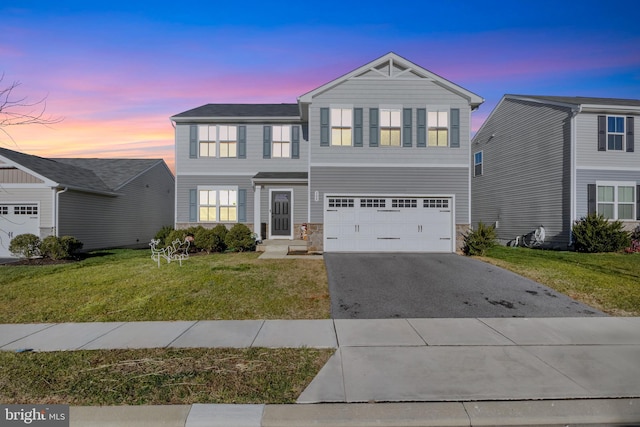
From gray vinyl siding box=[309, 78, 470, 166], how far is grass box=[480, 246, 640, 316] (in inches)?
183

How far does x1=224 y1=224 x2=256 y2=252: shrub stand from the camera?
16.6m

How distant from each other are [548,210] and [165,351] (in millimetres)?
19373

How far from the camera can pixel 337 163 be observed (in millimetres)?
15797

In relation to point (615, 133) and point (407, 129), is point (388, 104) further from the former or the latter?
point (615, 133)

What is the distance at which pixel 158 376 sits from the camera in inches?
192

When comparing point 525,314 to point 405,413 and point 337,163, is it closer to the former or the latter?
point 405,413

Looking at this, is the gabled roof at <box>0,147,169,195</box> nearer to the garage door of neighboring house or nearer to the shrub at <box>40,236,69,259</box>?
the garage door of neighboring house

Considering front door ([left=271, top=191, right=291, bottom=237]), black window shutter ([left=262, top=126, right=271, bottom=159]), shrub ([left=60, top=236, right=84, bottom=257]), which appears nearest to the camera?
shrub ([left=60, top=236, right=84, bottom=257])

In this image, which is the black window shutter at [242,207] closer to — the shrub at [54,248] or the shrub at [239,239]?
the shrub at [239,239]

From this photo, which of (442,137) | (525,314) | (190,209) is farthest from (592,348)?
(190,209)

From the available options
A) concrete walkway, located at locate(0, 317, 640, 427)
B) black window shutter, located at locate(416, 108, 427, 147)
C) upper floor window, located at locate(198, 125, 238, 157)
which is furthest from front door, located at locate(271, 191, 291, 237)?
concrete walkway, located at locate(0, 317, 640, 427)

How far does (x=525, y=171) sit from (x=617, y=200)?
4286 millimetres

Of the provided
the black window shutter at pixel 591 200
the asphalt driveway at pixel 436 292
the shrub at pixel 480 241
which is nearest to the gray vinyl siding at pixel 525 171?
the black window shutter at pixel 591 200

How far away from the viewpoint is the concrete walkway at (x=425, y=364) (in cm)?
411
